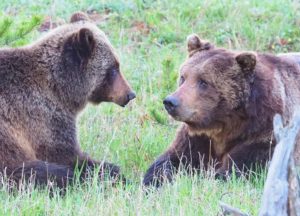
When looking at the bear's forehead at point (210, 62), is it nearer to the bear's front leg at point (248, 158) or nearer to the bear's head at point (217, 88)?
the bear's head at point (217, 88)

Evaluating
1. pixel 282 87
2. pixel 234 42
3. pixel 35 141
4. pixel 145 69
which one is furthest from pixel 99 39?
pixel 234 42

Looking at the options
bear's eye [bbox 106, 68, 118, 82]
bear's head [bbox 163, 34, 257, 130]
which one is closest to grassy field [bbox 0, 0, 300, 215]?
bear's head [bbox 163, 34, 257, 130]

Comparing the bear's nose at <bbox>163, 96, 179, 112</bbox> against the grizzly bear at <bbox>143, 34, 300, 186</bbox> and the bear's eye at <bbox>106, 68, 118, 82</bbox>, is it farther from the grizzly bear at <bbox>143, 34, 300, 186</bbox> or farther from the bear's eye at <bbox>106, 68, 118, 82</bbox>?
the bear's eye at <bbox>106, 68, 118, 82</bbox>

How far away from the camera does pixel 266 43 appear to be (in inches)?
491

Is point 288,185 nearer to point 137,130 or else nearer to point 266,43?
point 137,130

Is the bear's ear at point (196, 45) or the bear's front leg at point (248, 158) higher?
the bear's ear at point (196, 45)

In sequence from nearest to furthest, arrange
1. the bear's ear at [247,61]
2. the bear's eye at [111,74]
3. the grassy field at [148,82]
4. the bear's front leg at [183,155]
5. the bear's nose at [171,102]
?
1. the grassy field at [148,82]
2. the bear's nose at [171,102]
3. the bear's ear at [247,61]
4. the bear's front leg at [183,155]
5. the bear's eye at [111,74]

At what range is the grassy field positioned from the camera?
620cm

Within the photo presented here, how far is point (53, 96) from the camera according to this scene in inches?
297

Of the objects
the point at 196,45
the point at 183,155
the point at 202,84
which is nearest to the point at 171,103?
the point at 202,84

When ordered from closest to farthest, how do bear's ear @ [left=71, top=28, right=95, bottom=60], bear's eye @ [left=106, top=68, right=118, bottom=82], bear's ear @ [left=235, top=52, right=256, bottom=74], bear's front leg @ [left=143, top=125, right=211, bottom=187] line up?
bear's ear @ [left=235, top=52, right=256, bottom=74] → bear's front leg @ [left=143, top=125, right=211, bottom=187] → bear's ear @ [left=71, top=28, right=95, bottom=60] → bear's eye @ [left=106, top=68, right=118, bottom=82]

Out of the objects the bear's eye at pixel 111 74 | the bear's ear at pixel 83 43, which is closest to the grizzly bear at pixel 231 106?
the bear's eye at pixel 111 74

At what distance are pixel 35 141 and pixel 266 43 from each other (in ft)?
19.6

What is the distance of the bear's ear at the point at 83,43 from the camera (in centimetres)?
761
